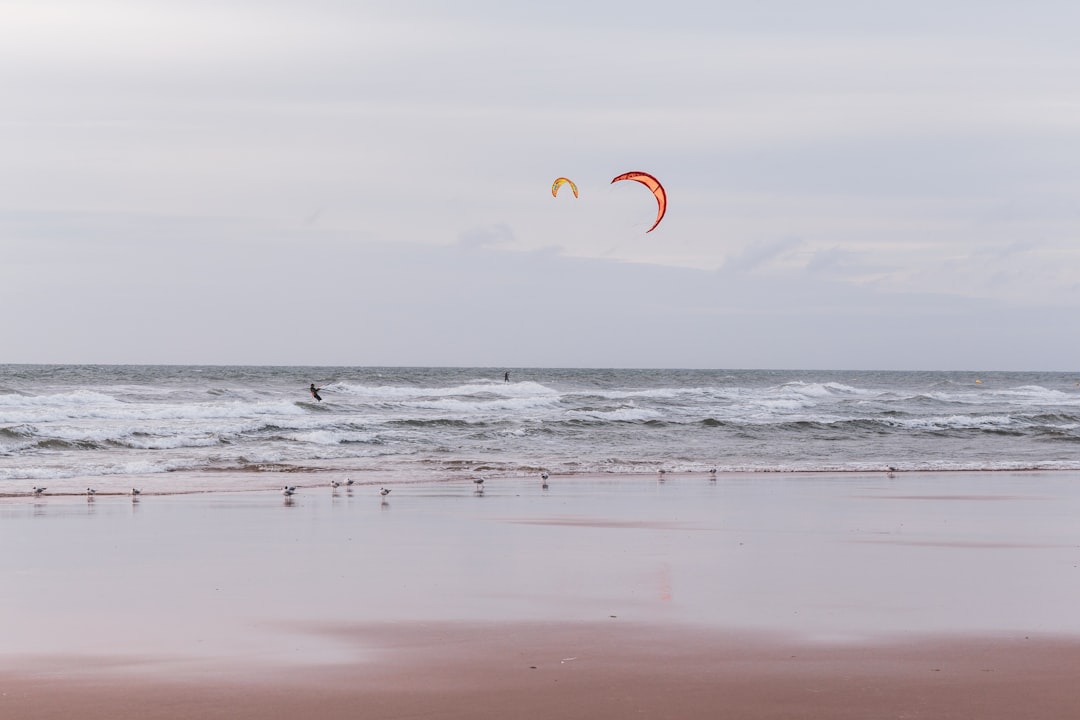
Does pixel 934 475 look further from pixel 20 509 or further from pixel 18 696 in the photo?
pixel 18 696

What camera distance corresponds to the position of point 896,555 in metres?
9.59

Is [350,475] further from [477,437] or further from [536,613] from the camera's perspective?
[536,613]

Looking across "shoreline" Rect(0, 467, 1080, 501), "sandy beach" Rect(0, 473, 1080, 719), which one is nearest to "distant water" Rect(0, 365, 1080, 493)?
"shoreline" Rect(0, 467, 1080, 501)

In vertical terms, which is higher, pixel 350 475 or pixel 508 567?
pixel 508 567

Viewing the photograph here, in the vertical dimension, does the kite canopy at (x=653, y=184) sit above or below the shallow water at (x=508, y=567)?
above

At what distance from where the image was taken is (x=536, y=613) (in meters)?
7.21

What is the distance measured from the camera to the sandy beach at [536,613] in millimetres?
5395

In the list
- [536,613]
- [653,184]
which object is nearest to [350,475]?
[653,184]

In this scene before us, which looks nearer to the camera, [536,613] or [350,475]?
[536,613]

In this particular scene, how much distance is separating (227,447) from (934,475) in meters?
14.1

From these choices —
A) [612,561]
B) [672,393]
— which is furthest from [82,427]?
[672,393]

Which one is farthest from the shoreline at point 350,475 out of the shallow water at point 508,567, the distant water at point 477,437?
the shallow water at point 508,567

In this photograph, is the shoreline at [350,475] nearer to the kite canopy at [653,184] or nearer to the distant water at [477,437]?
the distant water at [477,437]

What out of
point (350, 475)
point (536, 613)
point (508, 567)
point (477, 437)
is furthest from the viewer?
point (477, 437)
